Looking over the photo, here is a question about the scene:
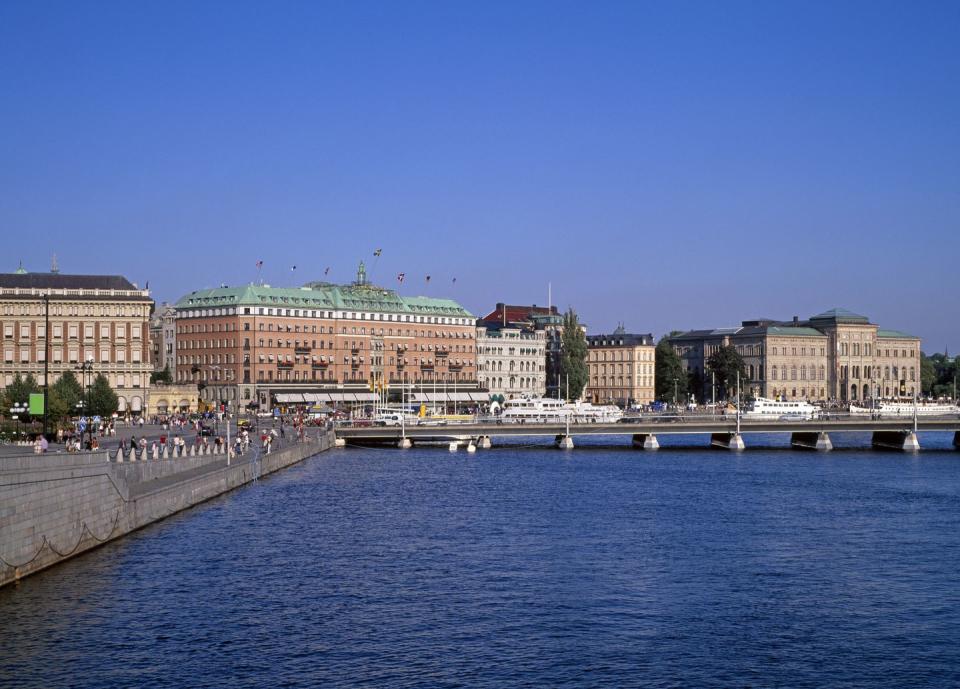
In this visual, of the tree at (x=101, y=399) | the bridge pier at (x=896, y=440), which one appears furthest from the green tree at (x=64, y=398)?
the bridge pier at (x=896, y=440)

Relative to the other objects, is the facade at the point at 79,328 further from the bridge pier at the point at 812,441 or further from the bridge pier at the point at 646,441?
the bridge pier at the point at 812,441

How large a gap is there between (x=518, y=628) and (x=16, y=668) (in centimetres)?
1476

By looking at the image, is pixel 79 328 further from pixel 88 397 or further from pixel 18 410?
pixel 18 410

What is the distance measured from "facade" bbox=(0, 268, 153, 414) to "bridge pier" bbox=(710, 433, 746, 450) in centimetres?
6356

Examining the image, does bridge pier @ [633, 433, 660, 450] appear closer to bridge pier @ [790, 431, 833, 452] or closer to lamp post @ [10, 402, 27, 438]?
bridge pier @ [790, 431, 833, 452]

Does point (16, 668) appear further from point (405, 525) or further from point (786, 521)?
point (786, 521)

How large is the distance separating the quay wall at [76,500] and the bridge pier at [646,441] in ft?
208

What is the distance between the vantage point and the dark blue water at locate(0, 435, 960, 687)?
37.8 m

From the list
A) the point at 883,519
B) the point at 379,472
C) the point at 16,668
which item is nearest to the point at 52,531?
the point at 16,668

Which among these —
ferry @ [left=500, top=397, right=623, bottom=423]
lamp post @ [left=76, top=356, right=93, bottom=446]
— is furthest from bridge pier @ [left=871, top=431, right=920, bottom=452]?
lamp post @ [left=76, top=356, right=93, bottom=446]

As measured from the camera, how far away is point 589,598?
47.2 meters

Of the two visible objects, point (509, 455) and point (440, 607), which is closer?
point (440, 607)

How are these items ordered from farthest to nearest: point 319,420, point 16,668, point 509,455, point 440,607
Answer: point 319,420, point 509,455, point 440,607, point 16,668

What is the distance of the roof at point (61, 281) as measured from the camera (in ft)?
500
